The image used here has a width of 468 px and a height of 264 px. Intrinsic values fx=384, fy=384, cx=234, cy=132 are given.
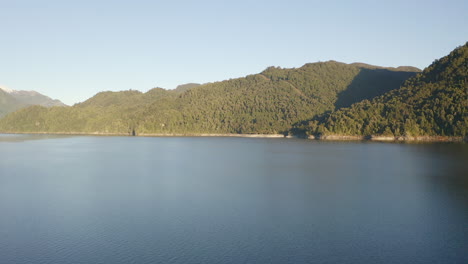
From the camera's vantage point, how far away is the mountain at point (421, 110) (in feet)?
354

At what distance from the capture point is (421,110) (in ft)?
380

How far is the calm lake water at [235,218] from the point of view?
60.0ft

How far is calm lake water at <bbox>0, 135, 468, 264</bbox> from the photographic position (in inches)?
720

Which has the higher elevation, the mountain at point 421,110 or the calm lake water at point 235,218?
the mountain at point 421,110

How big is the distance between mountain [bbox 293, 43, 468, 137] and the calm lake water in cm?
7177

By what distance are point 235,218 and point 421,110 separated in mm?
107922

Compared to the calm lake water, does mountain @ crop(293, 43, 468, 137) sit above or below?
above

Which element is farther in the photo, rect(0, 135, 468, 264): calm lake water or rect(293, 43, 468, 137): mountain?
rect(293, 43, 468, 137): mountain

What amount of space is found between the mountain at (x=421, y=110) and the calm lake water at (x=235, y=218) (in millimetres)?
71773

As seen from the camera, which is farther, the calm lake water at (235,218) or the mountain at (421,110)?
the mountain at (421,110)

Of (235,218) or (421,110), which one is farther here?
(421,110)

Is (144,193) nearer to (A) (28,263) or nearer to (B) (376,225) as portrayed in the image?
(A) (28,263)

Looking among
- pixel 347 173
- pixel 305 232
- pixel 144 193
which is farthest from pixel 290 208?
pixel 347 173

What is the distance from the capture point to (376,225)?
75.6ft
